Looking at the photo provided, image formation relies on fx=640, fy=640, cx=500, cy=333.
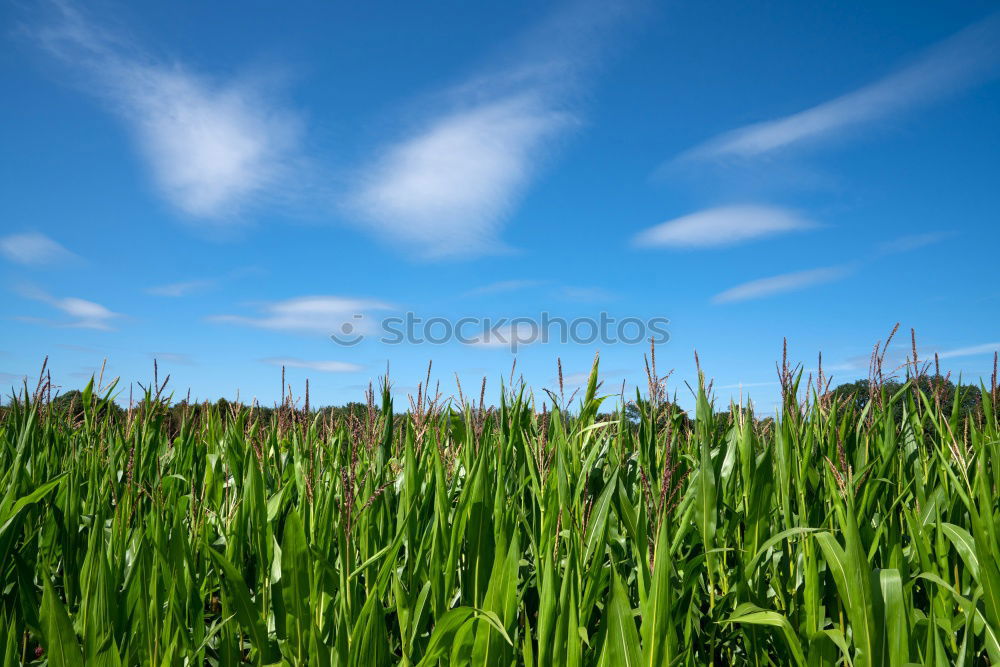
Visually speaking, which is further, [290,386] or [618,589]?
[290,386]

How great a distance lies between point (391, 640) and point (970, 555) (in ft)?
5.43

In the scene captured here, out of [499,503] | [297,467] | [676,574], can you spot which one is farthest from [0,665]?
[676,574]

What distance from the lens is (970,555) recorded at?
1.76m

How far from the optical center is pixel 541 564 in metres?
1.83

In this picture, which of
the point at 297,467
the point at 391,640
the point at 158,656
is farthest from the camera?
the point at 297,467

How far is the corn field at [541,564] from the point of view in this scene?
1.53 m

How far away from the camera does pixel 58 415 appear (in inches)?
155

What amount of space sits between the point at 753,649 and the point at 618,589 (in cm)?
62

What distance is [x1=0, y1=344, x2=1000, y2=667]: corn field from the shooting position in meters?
1.53

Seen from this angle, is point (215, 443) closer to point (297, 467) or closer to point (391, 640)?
point (297, 467)

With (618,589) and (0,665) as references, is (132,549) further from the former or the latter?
(618,589)

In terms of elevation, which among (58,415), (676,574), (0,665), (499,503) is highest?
(58,415)

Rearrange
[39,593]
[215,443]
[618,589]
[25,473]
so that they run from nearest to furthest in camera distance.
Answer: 1. [618,589]
2. [39,593]
3. [25,473]
4. [215,443]

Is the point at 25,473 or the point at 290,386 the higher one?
the point at 290,386
